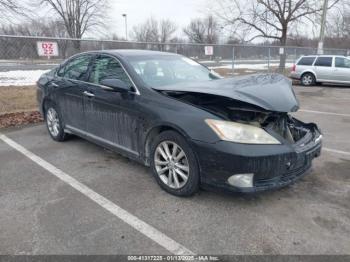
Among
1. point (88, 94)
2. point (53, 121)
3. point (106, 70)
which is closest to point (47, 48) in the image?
point (53, 121)

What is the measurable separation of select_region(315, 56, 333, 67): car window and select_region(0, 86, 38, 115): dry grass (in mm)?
12427

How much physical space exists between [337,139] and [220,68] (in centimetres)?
1310

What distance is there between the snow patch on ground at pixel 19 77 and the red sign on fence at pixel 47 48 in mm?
2754

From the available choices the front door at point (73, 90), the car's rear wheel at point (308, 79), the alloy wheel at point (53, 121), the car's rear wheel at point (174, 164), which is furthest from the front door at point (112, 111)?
the car's rear wheel at point (308, 79)

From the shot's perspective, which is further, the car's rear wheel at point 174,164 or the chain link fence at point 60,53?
the chain link fence at point 60,53

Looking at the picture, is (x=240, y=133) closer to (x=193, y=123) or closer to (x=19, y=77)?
(x=193, y=123)

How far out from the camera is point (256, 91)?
339cm

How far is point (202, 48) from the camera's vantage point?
16812mm

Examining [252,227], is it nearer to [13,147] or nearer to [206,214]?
[206,214]

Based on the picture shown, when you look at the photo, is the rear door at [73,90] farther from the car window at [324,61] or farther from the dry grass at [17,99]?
the car window at [324,61]

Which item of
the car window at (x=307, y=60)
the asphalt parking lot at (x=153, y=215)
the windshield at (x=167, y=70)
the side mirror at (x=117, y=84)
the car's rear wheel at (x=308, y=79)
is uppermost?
the car window at (x=307, y=60)

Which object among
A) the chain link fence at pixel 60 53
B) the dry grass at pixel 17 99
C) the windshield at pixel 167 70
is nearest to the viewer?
the windshield at pixel 167 70

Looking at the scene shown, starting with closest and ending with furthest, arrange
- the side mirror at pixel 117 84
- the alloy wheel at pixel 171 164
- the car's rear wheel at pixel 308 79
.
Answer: the alloy wheel at pixel 171 164 → the side mirror at pixel 117 84 → the car's rear wheel at pixel 308 79

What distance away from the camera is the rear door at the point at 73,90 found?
4773 millimetres
